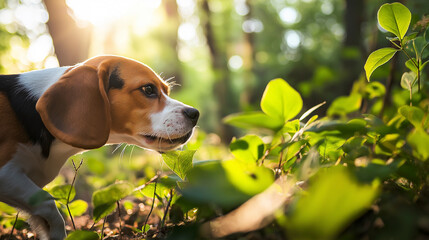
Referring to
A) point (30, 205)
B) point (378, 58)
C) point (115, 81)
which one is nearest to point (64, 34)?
point (115, 81)

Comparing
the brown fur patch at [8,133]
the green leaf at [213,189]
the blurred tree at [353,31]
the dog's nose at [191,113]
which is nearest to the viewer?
the green leaf at [213,189]

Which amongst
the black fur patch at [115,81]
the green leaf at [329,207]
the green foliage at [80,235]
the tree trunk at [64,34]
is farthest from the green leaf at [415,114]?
the tree trunk at [64,34]

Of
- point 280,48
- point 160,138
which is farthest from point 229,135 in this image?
point 280,48

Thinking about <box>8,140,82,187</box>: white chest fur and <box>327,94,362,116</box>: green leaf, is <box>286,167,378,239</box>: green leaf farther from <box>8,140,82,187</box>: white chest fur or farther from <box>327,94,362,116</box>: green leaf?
<box>8,140,82,187</box>: white chest fur

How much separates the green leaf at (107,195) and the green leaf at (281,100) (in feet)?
2.27

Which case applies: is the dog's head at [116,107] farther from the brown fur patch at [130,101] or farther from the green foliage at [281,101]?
the green foliage at [281,101]

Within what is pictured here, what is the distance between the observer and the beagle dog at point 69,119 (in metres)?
1.74

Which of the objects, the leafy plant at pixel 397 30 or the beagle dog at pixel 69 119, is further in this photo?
the beagle dog at pixel 69 119

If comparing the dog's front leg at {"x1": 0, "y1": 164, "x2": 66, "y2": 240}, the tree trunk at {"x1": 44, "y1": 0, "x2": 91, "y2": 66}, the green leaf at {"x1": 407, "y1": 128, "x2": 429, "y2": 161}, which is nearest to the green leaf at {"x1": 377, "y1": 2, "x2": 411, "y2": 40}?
the green leaf at {"x1": 407, "y1": 128, "x2": 429, "y2": 161}

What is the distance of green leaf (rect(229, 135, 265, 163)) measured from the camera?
1486mm

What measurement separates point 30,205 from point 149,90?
118 cm

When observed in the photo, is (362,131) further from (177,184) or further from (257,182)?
(177,184)

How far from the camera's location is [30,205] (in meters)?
1.64

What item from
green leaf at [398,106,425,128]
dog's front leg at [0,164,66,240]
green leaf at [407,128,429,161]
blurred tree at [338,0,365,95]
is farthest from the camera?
blurred tree at [338,0,365,95]
